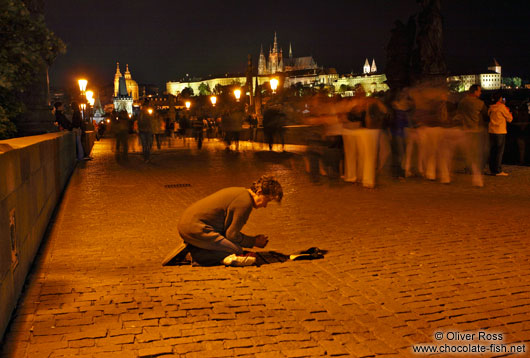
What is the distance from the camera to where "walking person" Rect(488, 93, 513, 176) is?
549 inches

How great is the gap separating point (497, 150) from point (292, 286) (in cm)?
1031

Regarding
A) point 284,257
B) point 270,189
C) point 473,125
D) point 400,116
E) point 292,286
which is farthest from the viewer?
point 400,116

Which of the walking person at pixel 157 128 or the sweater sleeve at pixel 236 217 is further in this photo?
the walking person at pixel 157 128

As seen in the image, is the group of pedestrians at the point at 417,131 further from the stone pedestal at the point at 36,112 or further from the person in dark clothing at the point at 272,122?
the person in dark clothing at the point at 272,122

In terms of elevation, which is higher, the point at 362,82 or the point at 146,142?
the point at 362,82

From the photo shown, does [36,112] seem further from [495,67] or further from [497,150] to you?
[495,67]

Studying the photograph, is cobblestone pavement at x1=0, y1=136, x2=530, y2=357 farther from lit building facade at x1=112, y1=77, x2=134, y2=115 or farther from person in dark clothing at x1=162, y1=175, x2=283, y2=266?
lit building facade at x1=112, y1=77, x2=134, y2=115

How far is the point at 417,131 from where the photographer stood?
44.3ft

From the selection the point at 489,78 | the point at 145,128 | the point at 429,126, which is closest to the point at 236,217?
the point at 429,126

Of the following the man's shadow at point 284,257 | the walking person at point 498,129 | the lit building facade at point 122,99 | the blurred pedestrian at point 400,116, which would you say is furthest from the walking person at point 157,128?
the lit building facade at point 122,99

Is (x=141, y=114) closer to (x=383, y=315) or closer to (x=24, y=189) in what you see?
(x=24, y=189)

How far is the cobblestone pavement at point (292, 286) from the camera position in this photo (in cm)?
405

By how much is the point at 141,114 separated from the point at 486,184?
37.2ft

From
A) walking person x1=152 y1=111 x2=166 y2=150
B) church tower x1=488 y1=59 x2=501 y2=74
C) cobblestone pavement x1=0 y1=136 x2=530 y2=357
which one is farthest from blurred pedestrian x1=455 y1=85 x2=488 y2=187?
church tower x1=488 y1=59 x2=501 y2=74
